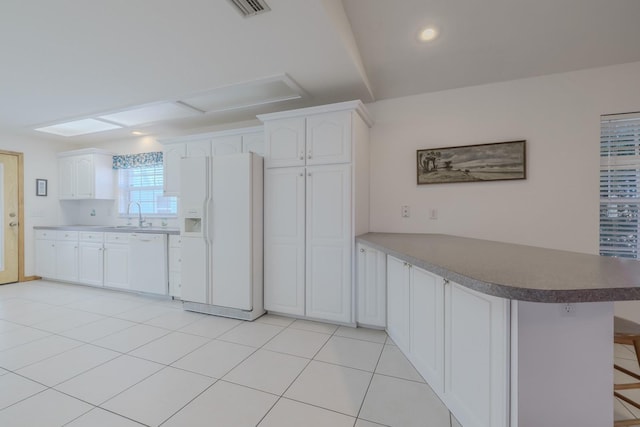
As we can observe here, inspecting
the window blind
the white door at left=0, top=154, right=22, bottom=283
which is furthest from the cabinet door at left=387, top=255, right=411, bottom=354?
the white door at left=0, top=154, right=22, bottom=283

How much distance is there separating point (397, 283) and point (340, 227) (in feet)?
2.48

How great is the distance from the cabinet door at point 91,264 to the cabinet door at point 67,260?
0.13m

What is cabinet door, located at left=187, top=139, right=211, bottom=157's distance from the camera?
11.9 feet

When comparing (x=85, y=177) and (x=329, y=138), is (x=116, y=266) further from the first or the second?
(x=329, y=138)

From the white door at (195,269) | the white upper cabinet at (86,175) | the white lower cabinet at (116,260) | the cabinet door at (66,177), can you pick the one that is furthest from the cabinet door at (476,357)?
the cabinet door at (66,177)

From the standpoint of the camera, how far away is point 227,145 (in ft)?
11.6

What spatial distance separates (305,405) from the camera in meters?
1.59

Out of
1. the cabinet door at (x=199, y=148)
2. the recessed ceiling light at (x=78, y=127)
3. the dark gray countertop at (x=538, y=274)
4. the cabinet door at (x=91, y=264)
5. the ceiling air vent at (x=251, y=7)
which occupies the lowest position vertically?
the cabinet door at (x=91, y=264)

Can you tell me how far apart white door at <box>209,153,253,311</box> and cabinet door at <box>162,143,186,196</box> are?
3.90 ft

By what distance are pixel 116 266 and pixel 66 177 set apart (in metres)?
2.37

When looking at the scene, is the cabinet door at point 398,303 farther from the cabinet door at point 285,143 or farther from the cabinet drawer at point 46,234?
the cabinet drawer at point 46,234

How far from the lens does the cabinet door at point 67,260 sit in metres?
4.21

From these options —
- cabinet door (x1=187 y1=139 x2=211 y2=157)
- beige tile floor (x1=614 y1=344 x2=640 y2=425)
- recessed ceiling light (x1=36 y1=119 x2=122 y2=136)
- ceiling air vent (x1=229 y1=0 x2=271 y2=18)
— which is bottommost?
beige tile floor (x1=614 y1=344 x2=640 y2=425)

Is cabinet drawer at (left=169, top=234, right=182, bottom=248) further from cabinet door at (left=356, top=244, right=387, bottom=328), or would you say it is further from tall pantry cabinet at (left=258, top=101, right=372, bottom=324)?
cabinet door at (left=356, top=244, right=387, bottom=328)
